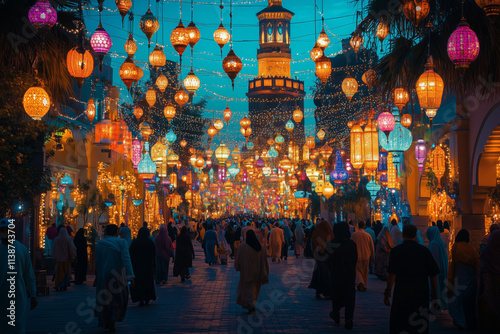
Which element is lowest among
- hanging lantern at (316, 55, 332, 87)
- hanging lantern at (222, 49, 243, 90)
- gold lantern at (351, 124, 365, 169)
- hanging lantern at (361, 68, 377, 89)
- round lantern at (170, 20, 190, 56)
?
gold lantern at (351, 124, 365, 169)

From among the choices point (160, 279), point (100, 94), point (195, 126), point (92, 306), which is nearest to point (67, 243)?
point (160, 279)

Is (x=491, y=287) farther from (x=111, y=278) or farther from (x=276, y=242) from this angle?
(x=276, y=242)

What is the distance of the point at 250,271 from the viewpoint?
11.8 m

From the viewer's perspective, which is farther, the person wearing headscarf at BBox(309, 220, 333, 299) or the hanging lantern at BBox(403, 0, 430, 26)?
the person wearing headscarf at BBox(309, 220, 333, 299)

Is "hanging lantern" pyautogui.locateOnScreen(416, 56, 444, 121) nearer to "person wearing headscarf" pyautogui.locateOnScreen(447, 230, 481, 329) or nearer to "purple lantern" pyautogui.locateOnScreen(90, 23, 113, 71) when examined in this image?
"person wearing headscarf" pyautogui.locateOnScreen(447, 230, 481, 329)

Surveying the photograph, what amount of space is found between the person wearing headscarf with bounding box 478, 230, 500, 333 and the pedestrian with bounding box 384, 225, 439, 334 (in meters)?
1.78

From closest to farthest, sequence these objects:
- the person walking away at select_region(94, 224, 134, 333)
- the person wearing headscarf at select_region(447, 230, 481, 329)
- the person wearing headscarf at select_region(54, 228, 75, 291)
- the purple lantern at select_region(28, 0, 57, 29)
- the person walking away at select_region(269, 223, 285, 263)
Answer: the person walking away at select_region(94, 224, 134, 333) < the person wearing headscarf at select_region(447, 230, 481, 329) < the purple lantern at select_region(28, 0, 57, 29) < the person wearing headscarf at select_region(54, 228, 75, 291) < the person walking away at select_region(269, 223, 285, 263)

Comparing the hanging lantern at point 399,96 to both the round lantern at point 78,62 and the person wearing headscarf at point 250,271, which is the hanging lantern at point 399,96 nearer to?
the person wearing headscarf at point 250,271

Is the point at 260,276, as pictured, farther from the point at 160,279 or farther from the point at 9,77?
the point at 160,279

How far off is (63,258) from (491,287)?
1021 centimetres

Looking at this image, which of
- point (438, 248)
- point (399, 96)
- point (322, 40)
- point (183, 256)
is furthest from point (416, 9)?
point (183, 256)

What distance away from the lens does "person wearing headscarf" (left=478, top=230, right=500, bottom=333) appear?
926cm

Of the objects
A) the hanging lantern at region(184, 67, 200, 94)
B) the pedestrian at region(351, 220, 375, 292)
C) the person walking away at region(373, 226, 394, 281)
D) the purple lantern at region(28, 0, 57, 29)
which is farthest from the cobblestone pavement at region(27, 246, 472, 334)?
the hanging lantern at region(184, 67, 200, 94)

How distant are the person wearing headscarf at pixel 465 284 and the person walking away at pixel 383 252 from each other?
7013 mm
